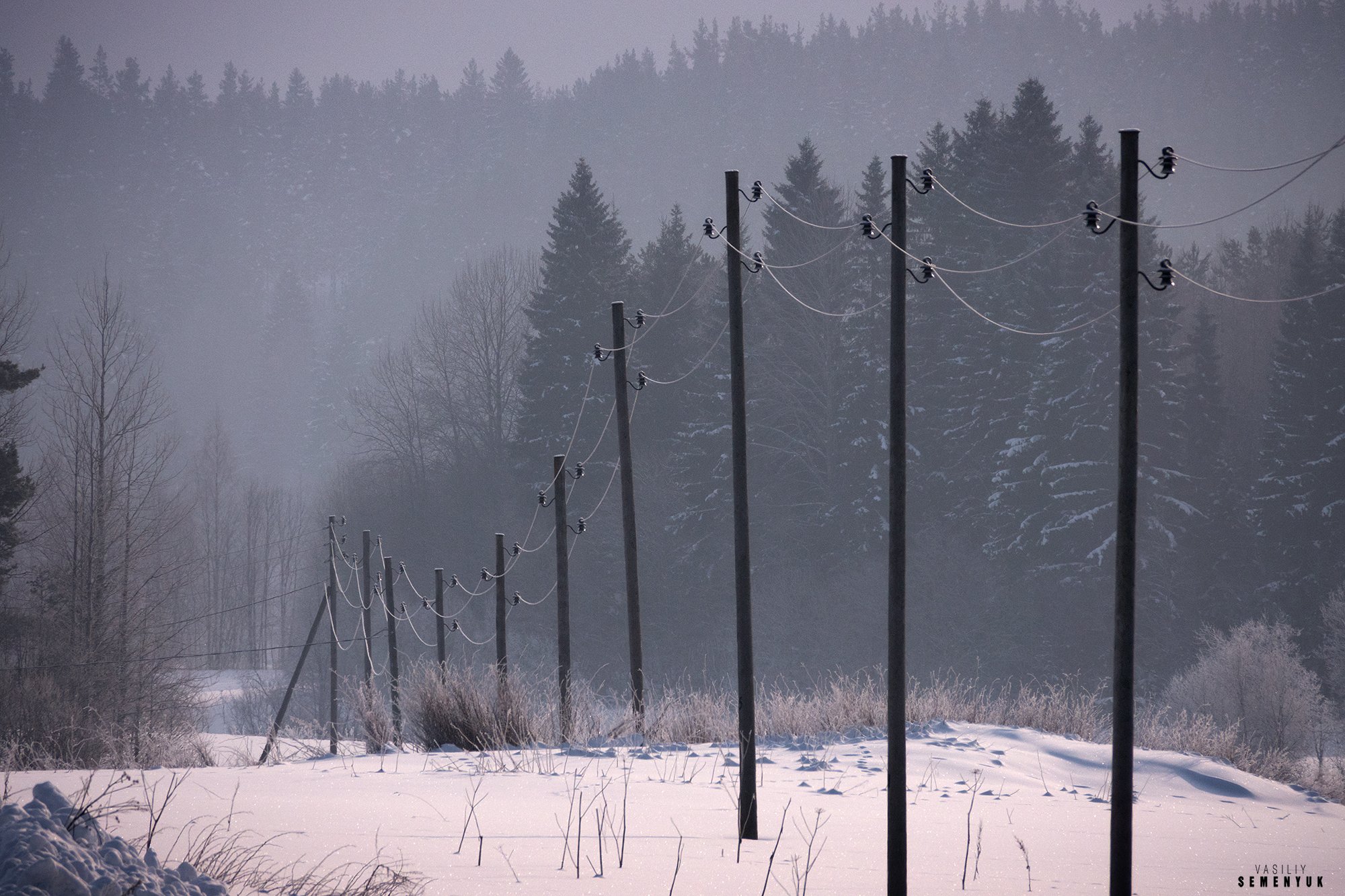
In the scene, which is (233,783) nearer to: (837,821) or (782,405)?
(837,821)

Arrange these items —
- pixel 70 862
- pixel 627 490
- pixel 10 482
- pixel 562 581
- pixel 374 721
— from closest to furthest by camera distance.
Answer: pixel 70 862 → pixel 374 721 → pixel 627 490 → pixel 562 581 → pixel 10 482

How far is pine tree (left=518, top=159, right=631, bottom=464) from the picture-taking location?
4431cm

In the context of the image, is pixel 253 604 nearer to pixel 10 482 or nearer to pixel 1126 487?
pixel 10 482

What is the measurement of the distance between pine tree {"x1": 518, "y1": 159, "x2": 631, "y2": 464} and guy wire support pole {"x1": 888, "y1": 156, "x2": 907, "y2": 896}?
36.7 meters

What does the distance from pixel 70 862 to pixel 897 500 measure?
5.13m

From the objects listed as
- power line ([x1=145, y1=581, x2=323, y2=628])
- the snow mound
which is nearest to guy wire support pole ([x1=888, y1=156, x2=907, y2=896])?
the snow mound

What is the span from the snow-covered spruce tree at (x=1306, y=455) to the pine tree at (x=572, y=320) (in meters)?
25.0

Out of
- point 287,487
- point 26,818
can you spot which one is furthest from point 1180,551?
point 287,487

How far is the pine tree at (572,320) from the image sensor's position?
4431 centimetres

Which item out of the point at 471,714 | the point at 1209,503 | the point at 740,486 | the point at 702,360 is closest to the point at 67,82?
the point at 702,360

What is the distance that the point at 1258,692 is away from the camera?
1091 inches

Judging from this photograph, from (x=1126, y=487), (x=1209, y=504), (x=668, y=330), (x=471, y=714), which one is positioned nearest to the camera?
(x=1126, y=487)

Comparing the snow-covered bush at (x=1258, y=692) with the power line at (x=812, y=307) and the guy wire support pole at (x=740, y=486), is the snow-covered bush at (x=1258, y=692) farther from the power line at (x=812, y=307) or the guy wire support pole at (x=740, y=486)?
the guy wire support pole at (x=740, y=486)

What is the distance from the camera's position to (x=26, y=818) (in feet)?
11.8
